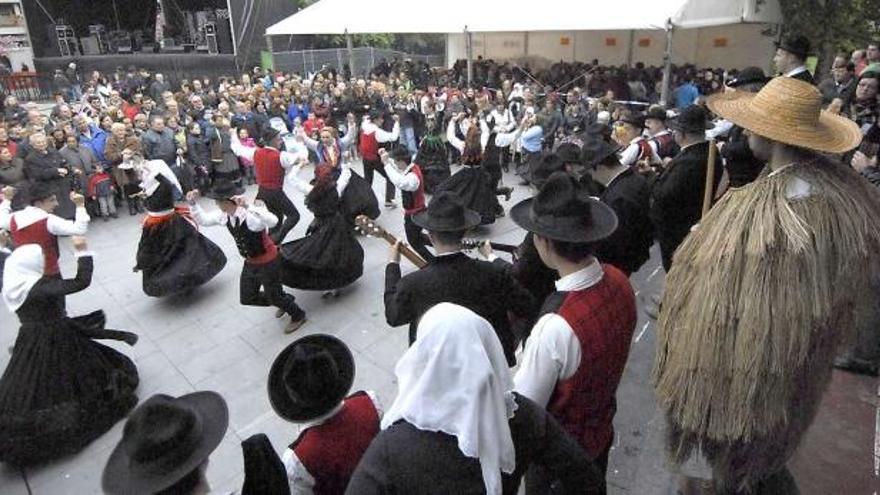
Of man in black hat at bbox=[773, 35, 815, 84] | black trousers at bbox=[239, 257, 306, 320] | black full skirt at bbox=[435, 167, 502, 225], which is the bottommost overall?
black trousers at bbox=[239, 257, 306, 320]

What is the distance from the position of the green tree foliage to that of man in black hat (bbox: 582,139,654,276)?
1071cm

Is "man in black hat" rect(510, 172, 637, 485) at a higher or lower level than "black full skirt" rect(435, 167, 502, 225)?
higher

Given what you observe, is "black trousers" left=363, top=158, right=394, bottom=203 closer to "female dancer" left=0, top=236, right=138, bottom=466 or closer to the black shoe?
"female dancer" left=0, top=236, right=138, bottom=466

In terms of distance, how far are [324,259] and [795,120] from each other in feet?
15.3

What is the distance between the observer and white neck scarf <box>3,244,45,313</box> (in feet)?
12.8

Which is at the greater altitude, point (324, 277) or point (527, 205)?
point (527, 205)

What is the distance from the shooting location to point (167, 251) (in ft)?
20.0

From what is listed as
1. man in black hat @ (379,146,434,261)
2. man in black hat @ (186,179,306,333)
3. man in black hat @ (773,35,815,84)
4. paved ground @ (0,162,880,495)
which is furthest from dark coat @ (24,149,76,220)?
man in black hat @ (773,35,815,84)

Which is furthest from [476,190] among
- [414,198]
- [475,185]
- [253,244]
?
[253,244]

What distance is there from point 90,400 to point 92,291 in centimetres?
294

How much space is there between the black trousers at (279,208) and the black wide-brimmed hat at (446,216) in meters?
4.54

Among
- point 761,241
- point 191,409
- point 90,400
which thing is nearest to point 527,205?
point 761,241

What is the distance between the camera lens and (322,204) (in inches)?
237

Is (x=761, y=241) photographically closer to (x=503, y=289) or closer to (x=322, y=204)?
(x=503, y=289)
